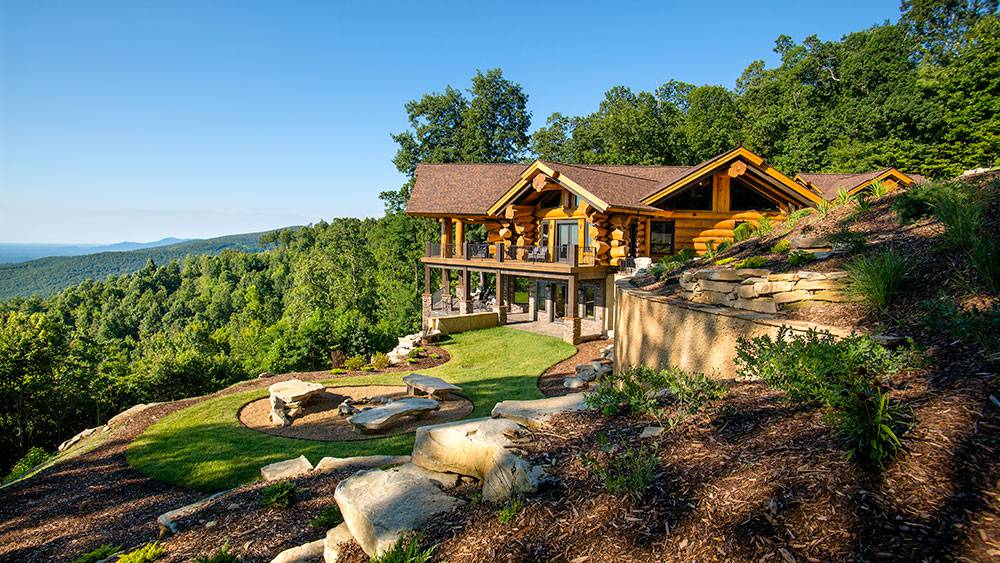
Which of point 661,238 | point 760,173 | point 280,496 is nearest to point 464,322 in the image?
point 661,238

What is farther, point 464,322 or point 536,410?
point 464,322

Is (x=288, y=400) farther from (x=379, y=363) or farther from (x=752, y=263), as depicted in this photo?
(x=752, y=263)

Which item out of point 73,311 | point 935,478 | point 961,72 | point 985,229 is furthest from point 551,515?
point 73,311

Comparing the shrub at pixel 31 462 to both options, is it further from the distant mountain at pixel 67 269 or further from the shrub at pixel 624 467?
the distant mountain at pixel 67 269

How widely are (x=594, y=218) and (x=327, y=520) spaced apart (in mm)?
16162

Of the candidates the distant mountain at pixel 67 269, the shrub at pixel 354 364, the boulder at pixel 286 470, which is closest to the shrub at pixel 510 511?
the boulder at pixel 286 470

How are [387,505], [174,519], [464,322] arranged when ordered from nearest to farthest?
1. [387,505]
2. [174,519]
3. [464,322]

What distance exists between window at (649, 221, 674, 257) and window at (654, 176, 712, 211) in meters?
0.85

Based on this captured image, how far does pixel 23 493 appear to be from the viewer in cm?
813

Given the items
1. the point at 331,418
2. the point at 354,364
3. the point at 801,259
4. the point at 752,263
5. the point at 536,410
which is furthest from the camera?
the point at 354,364

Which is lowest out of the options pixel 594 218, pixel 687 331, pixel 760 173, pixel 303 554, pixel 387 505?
pixel 303 554

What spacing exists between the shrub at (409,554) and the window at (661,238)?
18231 mm

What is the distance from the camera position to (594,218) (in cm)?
1906

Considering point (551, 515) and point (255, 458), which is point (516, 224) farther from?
point (551, 515)
